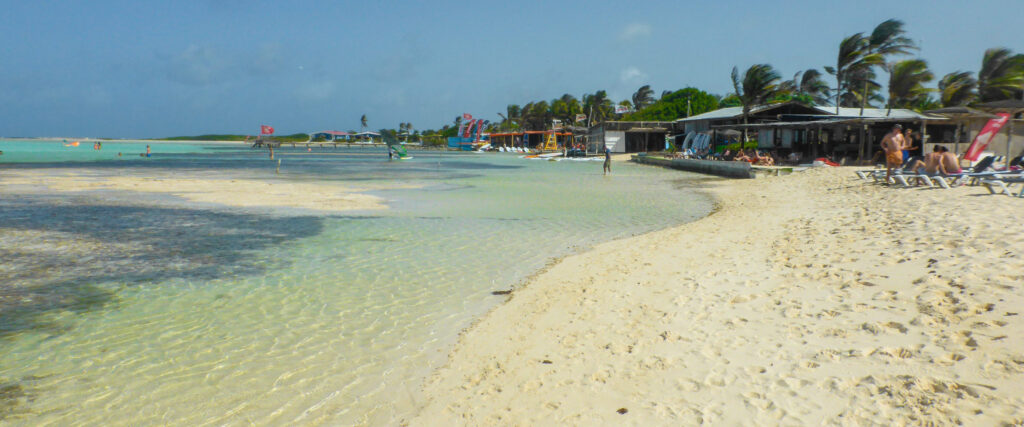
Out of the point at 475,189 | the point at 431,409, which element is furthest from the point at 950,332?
the point at 475,189

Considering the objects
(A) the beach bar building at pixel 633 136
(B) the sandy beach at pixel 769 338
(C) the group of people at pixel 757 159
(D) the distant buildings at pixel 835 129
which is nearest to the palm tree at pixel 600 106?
(A) the beach bar building at pixel 633 136

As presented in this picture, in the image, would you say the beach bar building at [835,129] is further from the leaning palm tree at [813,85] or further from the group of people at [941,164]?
the leaning palm tree at [813,85]

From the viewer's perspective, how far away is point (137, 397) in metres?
4.48

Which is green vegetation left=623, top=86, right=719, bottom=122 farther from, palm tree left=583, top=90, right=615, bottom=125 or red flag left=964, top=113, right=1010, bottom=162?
red flag left=964, top=113, right=1010, bottom=162

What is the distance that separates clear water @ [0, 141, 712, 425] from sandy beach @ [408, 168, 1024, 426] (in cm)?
77

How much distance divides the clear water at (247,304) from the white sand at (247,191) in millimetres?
2519

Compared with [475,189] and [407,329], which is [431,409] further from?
[475,189]

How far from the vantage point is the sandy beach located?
3.56 meters

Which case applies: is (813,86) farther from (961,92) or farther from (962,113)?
(962,113)

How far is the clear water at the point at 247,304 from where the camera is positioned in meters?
4.46

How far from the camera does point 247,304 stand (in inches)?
274

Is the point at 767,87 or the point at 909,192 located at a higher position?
the point at 767,87

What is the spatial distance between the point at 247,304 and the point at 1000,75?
50.7 meters

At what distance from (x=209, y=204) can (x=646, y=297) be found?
50.2ft
